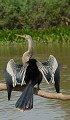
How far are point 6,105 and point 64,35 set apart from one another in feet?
75.2

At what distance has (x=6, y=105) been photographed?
9.79 metres

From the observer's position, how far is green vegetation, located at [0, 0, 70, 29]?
48156mm

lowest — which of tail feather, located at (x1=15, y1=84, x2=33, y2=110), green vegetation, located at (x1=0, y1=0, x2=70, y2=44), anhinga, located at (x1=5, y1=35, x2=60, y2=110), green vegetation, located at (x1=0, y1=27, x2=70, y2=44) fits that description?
green vegetation, located at (x1=0, y1=0, x2=70, y2=44)

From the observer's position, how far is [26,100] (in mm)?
5254

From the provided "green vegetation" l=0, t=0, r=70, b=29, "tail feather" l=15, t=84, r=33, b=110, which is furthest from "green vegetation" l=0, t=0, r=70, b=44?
"tail feather" l=15, t=84, r=33, b=110

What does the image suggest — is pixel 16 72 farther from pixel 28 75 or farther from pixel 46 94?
pixel 46 94

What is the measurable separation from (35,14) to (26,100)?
4300 cm

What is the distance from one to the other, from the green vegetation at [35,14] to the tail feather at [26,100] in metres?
42.4

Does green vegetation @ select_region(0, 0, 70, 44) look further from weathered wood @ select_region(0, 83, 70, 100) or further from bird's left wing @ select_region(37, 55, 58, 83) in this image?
weathered wood @ select_region(0, 83, 70, 100)

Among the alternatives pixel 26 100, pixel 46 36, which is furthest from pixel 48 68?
pixel 46 36

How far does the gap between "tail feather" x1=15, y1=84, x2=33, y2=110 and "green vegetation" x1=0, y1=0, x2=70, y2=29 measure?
4243cm

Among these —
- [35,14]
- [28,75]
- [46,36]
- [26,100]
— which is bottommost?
[35,14]

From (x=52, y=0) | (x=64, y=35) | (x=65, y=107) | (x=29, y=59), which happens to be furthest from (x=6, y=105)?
(x=52, y=0)

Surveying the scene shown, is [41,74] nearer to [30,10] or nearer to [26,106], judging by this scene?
[26,106]
